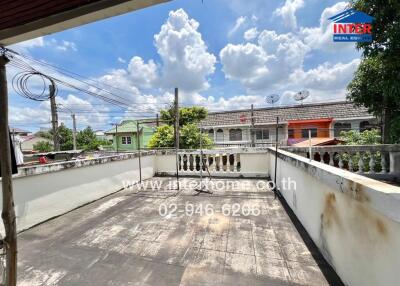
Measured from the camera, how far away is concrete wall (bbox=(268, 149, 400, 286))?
1.16 meters

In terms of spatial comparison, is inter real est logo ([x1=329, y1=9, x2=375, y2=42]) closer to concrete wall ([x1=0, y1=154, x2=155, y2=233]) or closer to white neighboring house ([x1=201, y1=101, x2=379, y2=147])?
concrete wall ([x1=0, y1=154, x2=155, y2=233])

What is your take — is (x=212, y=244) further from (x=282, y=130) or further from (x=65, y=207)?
(x=282, y=130)

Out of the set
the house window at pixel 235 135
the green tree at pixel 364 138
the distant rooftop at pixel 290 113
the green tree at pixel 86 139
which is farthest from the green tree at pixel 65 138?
the green tree at pixel 364 138

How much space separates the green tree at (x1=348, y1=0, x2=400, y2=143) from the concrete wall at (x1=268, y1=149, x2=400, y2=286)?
3120 mm

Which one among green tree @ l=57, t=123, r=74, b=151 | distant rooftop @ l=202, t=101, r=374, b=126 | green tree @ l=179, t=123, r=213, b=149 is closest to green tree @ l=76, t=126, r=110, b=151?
green tree @ l=57, t=123, r=74, b=151

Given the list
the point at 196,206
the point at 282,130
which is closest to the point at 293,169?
the point at 196,206

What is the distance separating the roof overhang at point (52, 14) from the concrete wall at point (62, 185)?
7.12ft

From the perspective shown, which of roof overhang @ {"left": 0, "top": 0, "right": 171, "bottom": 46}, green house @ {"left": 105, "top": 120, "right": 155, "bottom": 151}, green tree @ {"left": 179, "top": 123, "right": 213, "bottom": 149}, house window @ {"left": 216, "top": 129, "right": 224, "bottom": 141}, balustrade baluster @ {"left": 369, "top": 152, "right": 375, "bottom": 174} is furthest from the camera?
green house @ {"left": 105, "top": 120, "right": 155, "bottom": 151}

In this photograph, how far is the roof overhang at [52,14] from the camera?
1.38 meters

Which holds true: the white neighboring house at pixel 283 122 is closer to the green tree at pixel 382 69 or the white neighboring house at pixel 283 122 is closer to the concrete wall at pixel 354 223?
the green tree at pixel 382 69

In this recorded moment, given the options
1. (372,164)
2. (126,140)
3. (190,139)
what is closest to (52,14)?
(372,164)

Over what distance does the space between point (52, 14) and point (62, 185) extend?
3.04 m

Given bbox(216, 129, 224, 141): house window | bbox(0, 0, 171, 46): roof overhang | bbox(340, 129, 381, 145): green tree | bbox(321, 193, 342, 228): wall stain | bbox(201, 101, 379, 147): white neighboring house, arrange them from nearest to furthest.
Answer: bbox(0, 0, 171, 46): roof overhang < bbox(321, 193, 342, 228): wall stain < bbox(340, 129, 381, 145): green tree < bbox(201, 101, 379, 147): white neighboring house < bbox(216, 129, 224, 141): house window

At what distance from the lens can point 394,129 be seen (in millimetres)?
4449
